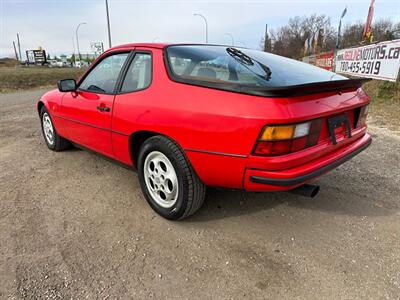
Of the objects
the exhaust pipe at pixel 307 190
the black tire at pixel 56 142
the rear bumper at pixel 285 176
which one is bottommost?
the black tire at pixel 56 142

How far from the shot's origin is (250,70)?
240cm

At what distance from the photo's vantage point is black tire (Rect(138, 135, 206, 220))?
2303 mm

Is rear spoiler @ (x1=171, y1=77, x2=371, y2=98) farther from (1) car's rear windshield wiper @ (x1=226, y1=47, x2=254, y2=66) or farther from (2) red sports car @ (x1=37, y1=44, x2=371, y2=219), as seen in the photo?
(1) car's rear windshield wiper @ (x1=226, y1=47, x2=254, y2=66)

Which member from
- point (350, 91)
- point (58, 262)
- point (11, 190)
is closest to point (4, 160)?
point (11, 190)

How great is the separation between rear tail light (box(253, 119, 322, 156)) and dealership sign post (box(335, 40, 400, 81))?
7.77 metres

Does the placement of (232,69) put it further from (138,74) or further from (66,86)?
(66,86)

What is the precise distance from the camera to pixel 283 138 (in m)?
1.92

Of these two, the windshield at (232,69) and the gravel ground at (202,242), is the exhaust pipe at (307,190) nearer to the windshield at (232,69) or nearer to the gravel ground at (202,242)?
the gravel ground at (202,242)

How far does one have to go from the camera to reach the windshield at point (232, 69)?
2219 millimetres

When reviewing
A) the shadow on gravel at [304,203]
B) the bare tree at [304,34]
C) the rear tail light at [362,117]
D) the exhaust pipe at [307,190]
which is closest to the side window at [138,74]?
the shadow on gravel at [304,203]

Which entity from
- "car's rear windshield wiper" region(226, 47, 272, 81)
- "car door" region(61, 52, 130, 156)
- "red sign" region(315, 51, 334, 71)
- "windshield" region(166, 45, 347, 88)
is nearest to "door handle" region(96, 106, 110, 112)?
"car door" region(61, 52, 130, 156)

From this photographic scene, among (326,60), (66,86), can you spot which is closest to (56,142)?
(66,86)

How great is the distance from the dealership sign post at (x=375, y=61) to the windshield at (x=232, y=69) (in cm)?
682

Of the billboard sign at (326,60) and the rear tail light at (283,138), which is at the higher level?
the billboard sign at (326,60)
